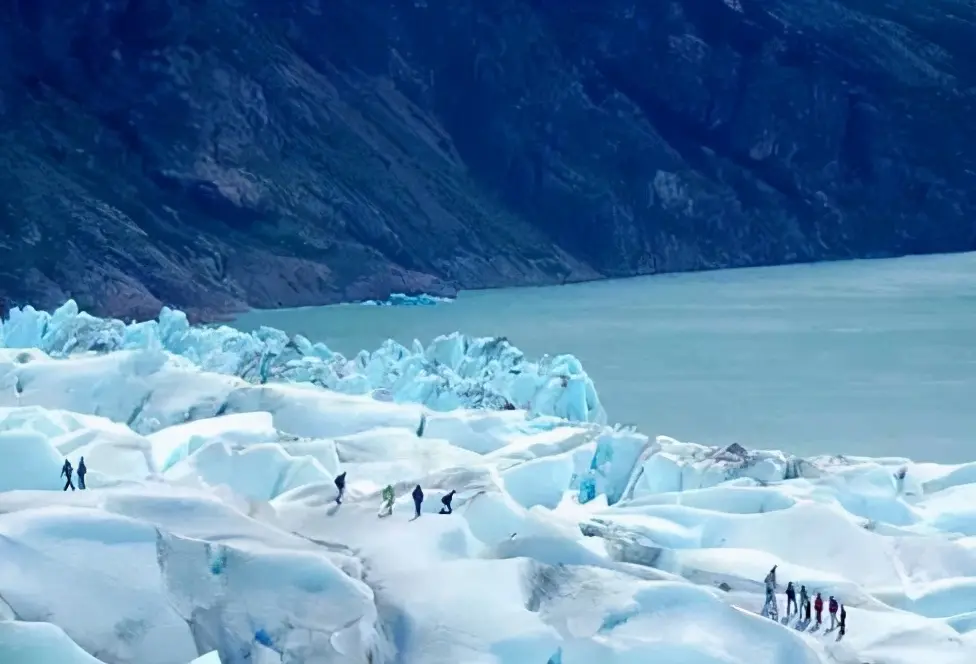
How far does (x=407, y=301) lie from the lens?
4628 cm

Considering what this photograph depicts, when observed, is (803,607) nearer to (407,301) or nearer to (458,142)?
(407,301)

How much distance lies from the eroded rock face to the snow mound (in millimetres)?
18738

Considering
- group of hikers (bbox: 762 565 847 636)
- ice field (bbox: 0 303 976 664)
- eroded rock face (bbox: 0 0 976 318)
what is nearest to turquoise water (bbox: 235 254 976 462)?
eroded rock face (bbox: 0 0 976 318)

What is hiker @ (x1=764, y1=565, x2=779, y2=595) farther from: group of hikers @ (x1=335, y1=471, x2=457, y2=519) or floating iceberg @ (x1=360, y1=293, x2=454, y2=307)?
floating iceberg @ (x1=360, y1=293, x2=454, y2=307)

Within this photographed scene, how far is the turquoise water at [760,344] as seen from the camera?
20.9 metres

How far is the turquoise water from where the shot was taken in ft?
68.7

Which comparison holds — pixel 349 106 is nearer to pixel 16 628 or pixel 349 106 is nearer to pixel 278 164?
pixel 278 164

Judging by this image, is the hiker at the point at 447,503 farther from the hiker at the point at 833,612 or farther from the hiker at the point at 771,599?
the hiker at the point at 833,612

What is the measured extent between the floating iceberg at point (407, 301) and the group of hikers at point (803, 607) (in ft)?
116

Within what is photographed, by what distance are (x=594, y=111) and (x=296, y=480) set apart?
5136cm

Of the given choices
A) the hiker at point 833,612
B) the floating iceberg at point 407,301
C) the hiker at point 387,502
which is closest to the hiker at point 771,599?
the hiker at point 833,612

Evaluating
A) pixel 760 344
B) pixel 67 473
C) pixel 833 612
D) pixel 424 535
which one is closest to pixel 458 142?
pixel 760 344

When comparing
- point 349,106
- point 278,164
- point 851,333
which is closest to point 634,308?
point 851,333

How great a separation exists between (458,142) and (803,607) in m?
52.4
